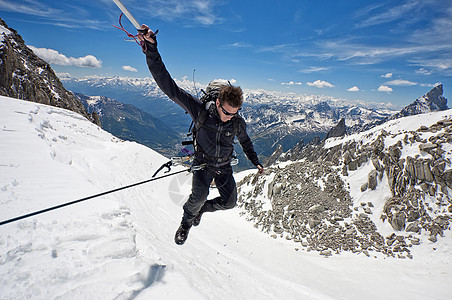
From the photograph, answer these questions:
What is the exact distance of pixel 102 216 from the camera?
6.19m

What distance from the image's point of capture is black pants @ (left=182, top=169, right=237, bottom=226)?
577 cm

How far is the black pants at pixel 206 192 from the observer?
577 centimetres

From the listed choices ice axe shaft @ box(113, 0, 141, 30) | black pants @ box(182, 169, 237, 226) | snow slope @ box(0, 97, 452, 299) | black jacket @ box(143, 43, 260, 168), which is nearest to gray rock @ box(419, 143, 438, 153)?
snow slope @ box(0, 97, 452, 299)

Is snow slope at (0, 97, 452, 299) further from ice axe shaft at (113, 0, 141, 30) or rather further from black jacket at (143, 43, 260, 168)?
ice axe shaft at (113, 0, 141, 30)

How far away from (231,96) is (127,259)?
4.58 meters

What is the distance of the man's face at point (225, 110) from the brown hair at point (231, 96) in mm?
73

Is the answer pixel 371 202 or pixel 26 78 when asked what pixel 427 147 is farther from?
pixel 26 78

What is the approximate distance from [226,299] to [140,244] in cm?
291

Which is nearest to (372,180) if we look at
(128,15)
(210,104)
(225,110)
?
(225,110)

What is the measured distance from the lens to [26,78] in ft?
178

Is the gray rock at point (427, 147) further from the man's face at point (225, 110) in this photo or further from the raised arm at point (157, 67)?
the raised arm at point (157, 67)

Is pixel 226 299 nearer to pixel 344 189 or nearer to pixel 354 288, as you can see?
pixel 354 288

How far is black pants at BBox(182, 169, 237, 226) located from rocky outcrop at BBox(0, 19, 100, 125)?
192 feet

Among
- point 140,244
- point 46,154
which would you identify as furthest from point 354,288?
point 46,154
